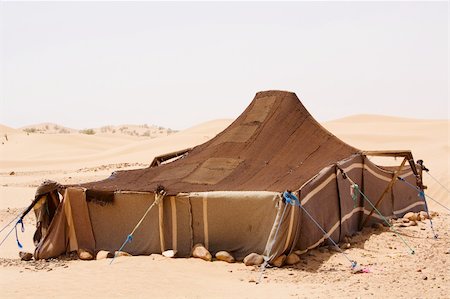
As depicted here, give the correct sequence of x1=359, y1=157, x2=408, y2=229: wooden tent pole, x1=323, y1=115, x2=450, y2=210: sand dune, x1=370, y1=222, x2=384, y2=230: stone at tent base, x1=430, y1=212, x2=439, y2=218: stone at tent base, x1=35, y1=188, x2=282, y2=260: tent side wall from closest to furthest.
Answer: x1=35, y1=188, x2=282, y2=260: tent side wall
x1=359, y1=157, x2=408, y2=229: wooden tent pole
x1=370, y1=222, x2=384, y2=230: stone at tent base
x1=430, y1=212, x2=439, y2=218: stone at tent base
x1=323, y1=115, x2=450, y2=210: sand dune

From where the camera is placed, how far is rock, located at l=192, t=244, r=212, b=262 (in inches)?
379

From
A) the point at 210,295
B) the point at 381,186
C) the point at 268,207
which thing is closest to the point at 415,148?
the point at 381,186

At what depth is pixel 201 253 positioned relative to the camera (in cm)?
973

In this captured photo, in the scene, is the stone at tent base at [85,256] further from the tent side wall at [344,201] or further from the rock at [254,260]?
the tent side wall at [344,201]

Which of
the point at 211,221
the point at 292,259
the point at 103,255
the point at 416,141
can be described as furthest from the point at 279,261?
A: the point at 416,141

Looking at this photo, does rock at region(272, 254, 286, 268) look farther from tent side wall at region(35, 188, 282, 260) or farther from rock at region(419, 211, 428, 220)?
rock at region(419, 211, 428, 220)

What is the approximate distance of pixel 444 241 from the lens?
11.1 m

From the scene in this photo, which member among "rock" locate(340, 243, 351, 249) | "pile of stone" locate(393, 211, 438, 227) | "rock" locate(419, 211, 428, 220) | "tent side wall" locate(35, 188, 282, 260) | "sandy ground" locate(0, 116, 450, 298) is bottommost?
"rock" locate(419, 211, 428, 220)

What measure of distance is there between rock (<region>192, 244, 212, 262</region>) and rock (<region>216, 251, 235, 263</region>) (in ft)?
0.49

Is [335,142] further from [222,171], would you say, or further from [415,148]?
[415,148]

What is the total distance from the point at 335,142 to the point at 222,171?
2552 mm

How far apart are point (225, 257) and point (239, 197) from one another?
1.03 metres

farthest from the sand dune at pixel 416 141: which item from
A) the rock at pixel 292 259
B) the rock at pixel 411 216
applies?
the rock at pixel 292 259

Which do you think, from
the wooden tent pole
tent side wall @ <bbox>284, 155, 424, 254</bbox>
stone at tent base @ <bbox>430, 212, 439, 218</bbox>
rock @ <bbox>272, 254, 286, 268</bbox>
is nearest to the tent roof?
tent side wall @ <bbox>284, 155, 424, 254</bbox>
